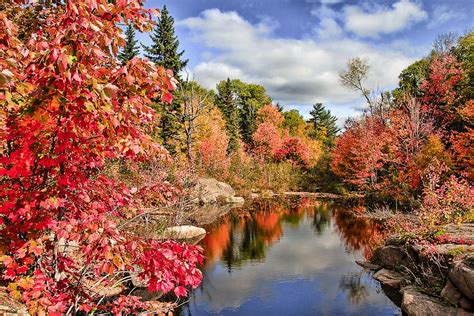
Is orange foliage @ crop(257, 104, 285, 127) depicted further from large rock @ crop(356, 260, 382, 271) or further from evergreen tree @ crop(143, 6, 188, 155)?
large rock @ crop(356, 260, 382, 271)

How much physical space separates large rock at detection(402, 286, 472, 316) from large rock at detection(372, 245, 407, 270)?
5.40 feet

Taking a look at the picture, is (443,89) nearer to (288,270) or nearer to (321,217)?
(321,217)

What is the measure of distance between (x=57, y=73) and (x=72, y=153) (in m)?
1.12

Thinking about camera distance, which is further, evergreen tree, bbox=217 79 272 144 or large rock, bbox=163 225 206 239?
evergreen tree, bbox=217 79 272 144

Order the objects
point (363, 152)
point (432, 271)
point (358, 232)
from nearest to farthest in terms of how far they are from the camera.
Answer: point (432, 271)
point (358, 232)
point (363, 152)

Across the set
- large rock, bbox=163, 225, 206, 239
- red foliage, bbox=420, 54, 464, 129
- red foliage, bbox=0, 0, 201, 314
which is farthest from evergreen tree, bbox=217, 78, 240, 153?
red foliage, bbox=0, 0, 201, 314

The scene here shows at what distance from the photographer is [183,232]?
15281 millimetres

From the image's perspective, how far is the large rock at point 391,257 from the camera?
10398 mm

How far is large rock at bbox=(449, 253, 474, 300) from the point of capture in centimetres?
675

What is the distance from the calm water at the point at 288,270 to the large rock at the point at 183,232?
0.71 metres

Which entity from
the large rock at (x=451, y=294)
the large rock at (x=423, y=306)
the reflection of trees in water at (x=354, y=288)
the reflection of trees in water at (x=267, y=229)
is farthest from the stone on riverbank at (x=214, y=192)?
the large rock at (x=451, y=294)

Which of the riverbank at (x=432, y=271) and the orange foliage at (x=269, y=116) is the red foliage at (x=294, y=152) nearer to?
the orange foliage at (x=269, y=116)

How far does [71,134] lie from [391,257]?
11.0 m

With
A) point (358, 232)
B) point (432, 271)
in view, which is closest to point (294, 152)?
point (358, 232)
